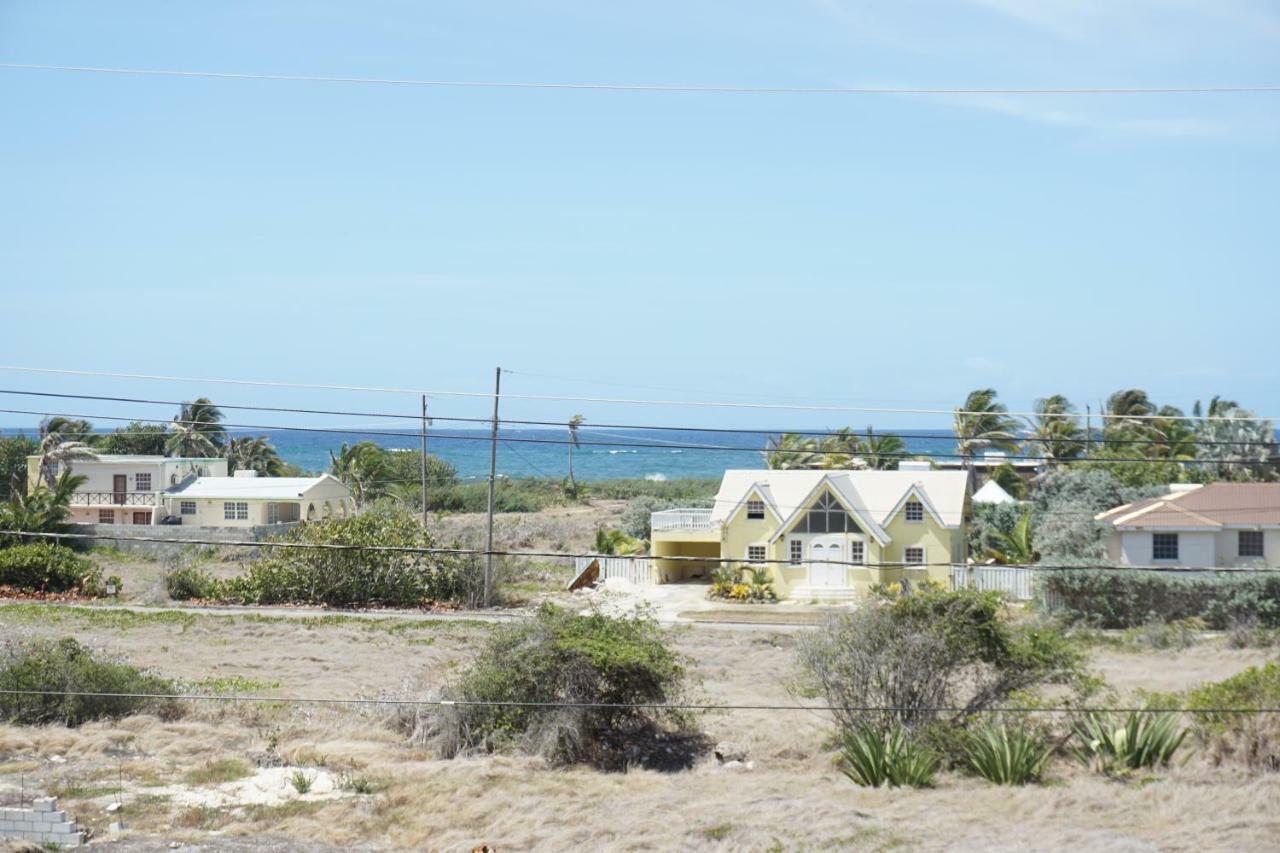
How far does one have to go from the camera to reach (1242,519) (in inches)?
1449

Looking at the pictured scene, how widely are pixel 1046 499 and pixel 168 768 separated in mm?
33558

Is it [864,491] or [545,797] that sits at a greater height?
[864,491]

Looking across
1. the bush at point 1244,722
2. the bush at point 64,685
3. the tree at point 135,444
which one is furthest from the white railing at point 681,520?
the tree at point 135,444

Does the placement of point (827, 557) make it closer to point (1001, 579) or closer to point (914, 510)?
point (914, 510)

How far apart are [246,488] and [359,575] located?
701 inches

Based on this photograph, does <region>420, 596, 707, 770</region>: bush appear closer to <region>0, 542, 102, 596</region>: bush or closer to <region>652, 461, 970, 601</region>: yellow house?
<region>652, 461, 970, 601</region>: yellow house

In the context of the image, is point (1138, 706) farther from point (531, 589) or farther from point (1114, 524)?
point (531, 589)

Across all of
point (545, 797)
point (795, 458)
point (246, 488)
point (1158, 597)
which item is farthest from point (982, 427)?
point (545, 797)

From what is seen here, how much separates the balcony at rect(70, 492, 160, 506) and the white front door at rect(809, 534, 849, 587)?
3178 cm

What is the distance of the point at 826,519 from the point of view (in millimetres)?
43156

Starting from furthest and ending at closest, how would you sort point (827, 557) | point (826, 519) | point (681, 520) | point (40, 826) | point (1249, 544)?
point (681, 520), point (826, 519), point (827, 557), point (1249, 544), point (40, 826)

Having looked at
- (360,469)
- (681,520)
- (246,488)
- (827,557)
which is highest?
(360,469)

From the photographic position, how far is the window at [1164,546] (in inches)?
1471

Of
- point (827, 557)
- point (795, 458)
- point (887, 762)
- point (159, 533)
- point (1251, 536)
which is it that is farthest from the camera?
point (795, 458)
